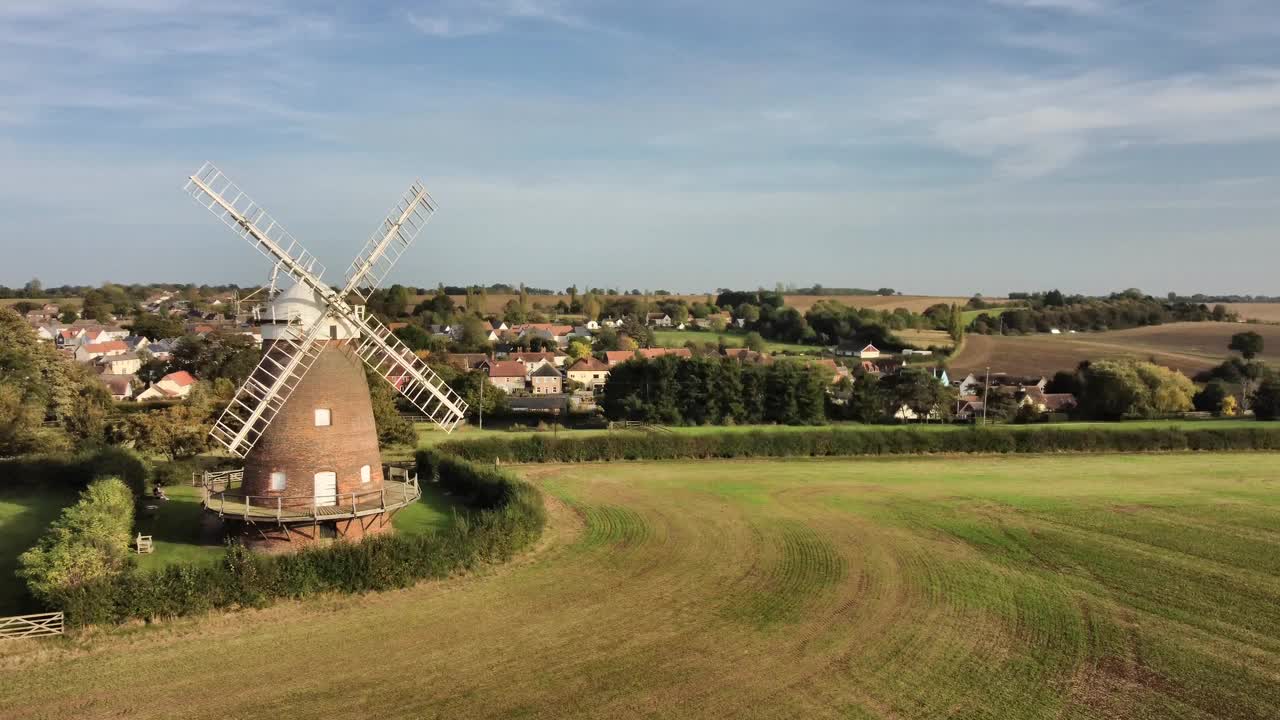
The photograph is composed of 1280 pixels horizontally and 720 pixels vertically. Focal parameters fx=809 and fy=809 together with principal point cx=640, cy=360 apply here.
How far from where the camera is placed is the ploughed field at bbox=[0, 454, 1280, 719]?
1581 cm

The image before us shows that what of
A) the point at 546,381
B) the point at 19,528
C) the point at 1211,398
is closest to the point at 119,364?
the point at 546,381

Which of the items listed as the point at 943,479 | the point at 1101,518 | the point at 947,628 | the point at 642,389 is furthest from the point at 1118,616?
the point at 642,389

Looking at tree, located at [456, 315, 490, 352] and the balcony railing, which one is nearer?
the balcony railing

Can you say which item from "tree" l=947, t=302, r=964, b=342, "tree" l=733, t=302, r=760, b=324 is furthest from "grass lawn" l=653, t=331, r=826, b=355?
"tree" l=947, t=302, r=964, b=342

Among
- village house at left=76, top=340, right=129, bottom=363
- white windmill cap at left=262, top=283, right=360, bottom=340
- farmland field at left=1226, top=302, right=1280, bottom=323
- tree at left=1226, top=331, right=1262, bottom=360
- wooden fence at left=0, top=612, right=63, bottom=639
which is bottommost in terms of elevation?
wooden fence at left=0, top=612, right=63, bottom=639

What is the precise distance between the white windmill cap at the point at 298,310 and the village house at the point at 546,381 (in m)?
59.1

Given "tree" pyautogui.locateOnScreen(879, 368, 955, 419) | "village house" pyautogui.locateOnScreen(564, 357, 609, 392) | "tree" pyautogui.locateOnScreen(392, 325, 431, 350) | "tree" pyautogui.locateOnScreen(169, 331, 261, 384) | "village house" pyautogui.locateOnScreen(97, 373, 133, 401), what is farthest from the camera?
"village house" pyautogui.locateOnScreen(564, 357, 609, 392)

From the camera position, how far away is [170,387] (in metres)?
69.0

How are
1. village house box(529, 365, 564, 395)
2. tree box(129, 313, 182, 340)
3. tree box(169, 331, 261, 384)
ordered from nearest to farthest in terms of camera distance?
tree box(169, 331, 261, 384)
village house box(529, 365, 564, 395)
tree box(129, 313, 182, 340)

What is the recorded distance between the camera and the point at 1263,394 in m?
65.1

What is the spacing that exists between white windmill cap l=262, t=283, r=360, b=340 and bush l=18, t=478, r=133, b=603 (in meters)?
6.87

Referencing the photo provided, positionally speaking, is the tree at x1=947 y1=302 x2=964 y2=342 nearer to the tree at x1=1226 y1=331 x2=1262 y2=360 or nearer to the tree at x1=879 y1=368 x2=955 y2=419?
the tree at x1=1226 y1=331 x2=1262 y2=360

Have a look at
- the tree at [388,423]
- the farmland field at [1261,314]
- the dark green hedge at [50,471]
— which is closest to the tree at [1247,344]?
the farmland field at [1261,314]

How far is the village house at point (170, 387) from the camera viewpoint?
2667 inches
